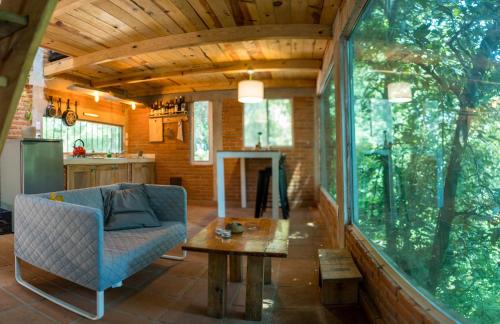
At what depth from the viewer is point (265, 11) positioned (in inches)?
123

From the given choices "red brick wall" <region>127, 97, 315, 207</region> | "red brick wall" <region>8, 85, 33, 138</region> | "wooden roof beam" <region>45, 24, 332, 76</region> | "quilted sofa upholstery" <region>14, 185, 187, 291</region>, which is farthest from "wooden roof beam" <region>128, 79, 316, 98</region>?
"quilted sofa upholstery" <region>14, 185, 187, 291</region>

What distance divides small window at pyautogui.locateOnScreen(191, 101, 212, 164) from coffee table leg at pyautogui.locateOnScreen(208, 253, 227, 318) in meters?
4.75

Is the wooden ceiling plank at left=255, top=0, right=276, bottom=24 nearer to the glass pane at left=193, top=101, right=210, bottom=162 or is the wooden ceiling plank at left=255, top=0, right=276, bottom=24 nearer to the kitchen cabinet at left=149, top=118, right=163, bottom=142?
the glass pane at left=193, top=101, right=210, bottom=162

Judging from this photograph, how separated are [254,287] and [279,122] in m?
4.62

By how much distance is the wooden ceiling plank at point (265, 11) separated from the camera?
2955 mm

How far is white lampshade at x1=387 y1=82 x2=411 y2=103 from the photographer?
157cm

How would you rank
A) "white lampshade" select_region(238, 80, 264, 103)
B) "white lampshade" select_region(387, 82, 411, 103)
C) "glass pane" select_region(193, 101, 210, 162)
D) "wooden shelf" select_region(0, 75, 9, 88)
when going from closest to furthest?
1. "wooden shelf" select_region(0, 75, 9, 88)
2. "white lampshade" select_region(387, 82, 411, 103)
3. "white lampshade" select_region(238, 80, 264, 103)
4. "glass pane" select_region(193, 101, 210, 162)

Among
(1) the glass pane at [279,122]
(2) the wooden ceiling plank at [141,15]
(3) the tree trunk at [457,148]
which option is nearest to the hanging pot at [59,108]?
(2) the wooden ceiling plank at [141,15]

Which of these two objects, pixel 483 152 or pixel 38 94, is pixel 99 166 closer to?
pixel 38 94

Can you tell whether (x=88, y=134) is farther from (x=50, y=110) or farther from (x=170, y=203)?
(x=170, y=203)

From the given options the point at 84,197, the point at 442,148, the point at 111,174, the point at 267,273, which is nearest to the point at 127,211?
the point at 84,197

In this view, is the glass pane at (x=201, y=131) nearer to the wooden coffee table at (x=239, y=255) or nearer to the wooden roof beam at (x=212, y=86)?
the wooden roof beam at (x=212, y=86)

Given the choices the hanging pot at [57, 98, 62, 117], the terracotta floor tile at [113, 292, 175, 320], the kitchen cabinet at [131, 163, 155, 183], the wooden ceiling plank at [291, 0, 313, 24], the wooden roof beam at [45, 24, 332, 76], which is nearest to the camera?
the terracotta floor tile at [113, 292, 175, 320]

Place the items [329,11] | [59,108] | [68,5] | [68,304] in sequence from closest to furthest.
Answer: [68,304] < [68,5] < [329,11] < [59,108]
